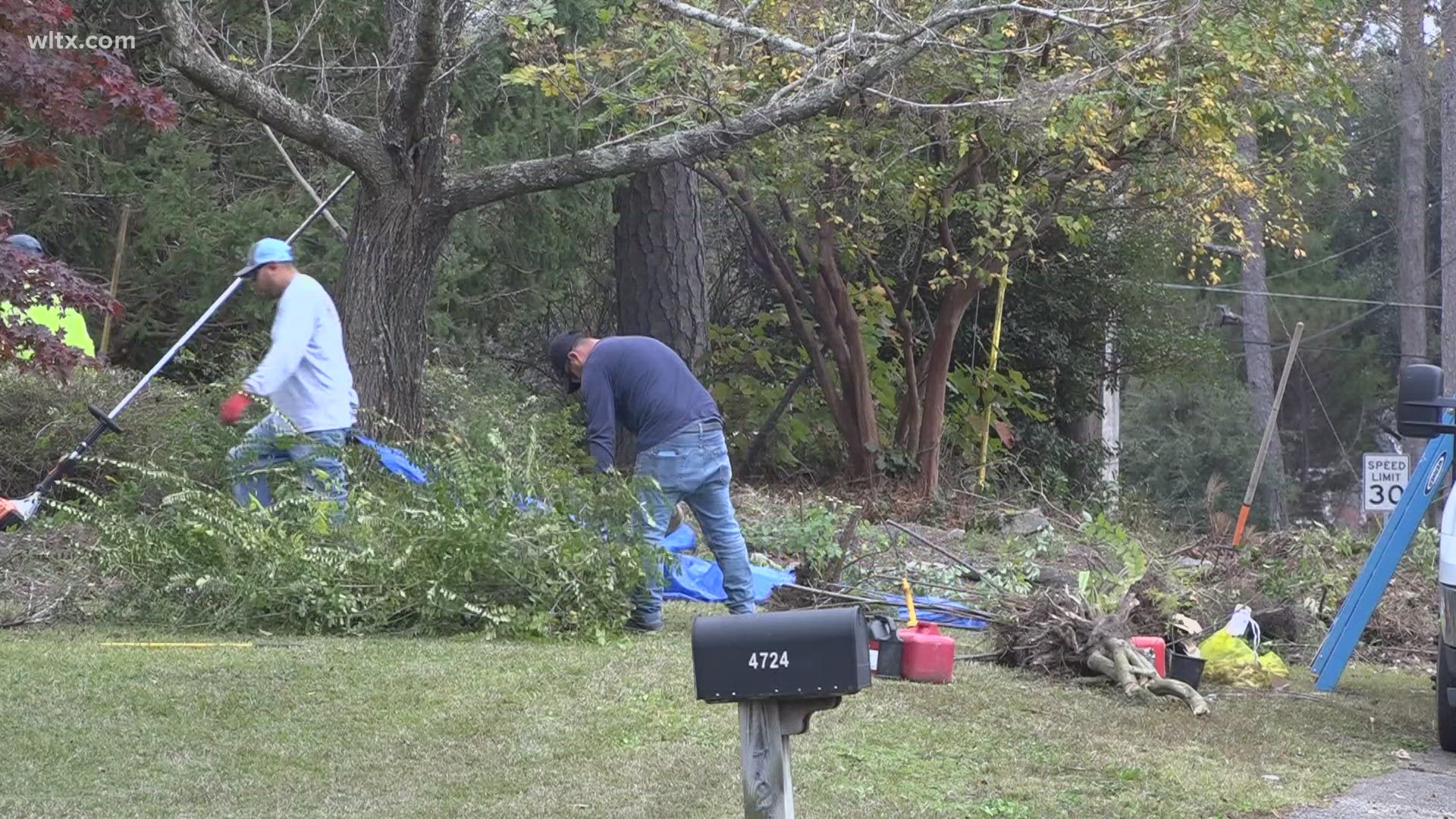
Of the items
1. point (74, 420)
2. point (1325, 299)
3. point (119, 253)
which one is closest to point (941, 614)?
point (74, 420)

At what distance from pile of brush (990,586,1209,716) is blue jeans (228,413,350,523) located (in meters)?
3.42

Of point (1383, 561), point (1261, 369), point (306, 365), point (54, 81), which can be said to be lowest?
point (1261, 369)

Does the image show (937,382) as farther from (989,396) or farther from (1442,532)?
(1442,532)

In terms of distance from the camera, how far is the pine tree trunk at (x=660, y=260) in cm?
1678

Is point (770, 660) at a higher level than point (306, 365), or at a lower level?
lower

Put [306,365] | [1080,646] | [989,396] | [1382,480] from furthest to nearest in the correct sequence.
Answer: [989,396], [1382,480], [306,365], [1080,646]

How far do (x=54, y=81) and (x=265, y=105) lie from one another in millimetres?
2141

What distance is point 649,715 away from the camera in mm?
6707

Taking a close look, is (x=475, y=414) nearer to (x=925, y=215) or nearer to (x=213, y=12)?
(x=213, y=12)

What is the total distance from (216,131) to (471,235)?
2.48 m

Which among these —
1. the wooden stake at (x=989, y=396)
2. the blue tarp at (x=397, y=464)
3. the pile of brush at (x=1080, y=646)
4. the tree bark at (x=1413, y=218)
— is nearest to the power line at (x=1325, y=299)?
the tree bark at (x=1413, y=218)

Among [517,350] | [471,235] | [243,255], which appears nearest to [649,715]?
[243,255]

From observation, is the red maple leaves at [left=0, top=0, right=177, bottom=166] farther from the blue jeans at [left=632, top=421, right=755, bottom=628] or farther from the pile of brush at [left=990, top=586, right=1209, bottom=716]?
the pile of brush at [left=990, top=586, right=1209, bottom=716]

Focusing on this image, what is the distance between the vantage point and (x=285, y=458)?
365 inches
